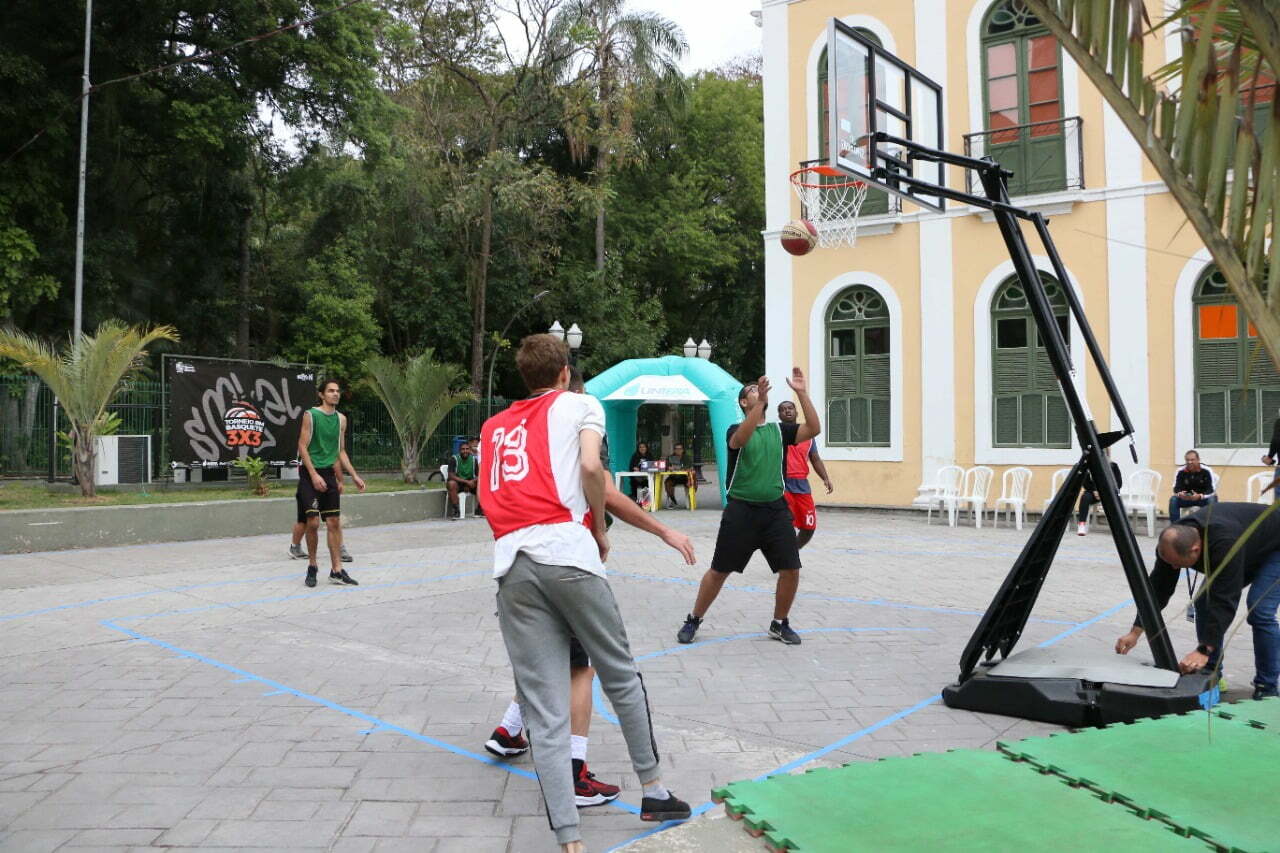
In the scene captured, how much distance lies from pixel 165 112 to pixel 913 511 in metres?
19.0

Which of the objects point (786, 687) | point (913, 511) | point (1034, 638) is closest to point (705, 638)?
point (786, 687)

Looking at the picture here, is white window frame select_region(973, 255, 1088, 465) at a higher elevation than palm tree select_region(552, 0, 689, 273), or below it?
below

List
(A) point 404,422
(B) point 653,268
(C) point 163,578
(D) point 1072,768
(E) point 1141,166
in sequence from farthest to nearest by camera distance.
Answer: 1. (B) point 653,268
2. (A) point 404,422
3. (E) point 1141,166
4. (C) point 163,578
5. (D) point 1072,768

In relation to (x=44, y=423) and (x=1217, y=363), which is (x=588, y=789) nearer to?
(x=1217, y=363)

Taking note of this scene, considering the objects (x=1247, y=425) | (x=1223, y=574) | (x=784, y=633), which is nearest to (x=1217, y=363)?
(x=1247, y=425)

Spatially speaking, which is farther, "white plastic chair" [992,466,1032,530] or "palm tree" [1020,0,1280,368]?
"white plastic chair" [992,466,1032,530]

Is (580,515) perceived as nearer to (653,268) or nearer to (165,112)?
(165,112)

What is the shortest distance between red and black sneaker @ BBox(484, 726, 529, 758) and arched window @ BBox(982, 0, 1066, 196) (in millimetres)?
15503

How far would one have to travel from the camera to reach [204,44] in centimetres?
2248

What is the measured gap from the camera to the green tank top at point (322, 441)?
32.1 feet

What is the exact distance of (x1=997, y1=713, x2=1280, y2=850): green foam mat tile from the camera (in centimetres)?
366

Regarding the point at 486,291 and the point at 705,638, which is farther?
the point at 486,291

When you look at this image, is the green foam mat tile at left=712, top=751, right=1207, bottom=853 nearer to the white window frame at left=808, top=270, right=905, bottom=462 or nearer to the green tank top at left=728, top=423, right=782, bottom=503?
the green tank top at left=728, top=423, right=782, bottom=503

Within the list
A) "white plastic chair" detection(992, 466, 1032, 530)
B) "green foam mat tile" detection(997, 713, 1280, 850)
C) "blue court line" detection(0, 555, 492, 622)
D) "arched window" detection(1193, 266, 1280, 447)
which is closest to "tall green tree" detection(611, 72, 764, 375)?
"white plastic chair" detection(992, 466, 1032, 530)
